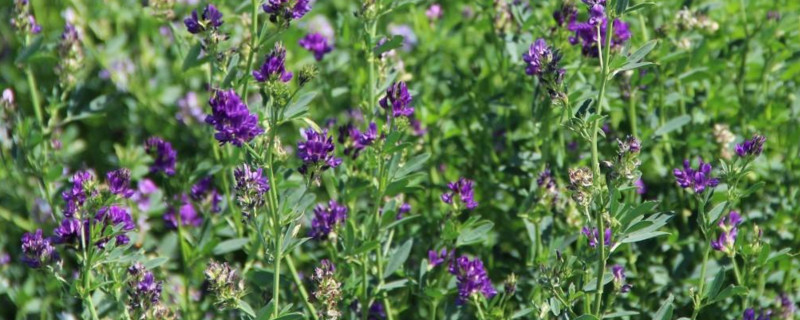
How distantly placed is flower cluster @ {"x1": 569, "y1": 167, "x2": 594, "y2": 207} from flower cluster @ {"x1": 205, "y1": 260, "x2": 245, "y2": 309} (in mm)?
957

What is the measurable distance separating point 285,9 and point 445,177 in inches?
61.7

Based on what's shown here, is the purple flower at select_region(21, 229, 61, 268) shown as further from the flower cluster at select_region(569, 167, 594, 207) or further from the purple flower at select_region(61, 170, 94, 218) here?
the flower cluster at select_region(569, 167, 594, 207)

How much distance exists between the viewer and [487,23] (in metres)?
3.87

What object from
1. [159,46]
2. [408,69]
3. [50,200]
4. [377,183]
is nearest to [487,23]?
[408,69]

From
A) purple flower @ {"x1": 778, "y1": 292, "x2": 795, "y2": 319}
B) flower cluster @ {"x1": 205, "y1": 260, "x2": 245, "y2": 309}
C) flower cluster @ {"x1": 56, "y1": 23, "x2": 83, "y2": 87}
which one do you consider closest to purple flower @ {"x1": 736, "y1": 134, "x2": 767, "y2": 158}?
purple flower @ {"x1": 778, "y1": 292, "x2": 795, "y2": 319}

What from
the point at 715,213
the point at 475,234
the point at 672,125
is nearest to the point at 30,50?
the point at 475,234

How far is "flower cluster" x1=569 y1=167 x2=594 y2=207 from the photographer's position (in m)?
2.37

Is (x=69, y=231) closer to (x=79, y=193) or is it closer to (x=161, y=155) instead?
(x=79, y=193)

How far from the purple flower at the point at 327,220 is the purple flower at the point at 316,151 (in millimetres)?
435

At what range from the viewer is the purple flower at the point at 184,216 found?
3404mm

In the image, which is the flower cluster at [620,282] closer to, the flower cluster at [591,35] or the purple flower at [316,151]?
the flower cluster at [591,35]

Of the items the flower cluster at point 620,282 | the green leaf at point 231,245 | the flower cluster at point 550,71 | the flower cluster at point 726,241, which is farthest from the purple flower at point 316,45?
the flower cluster at point 726,241

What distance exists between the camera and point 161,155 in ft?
10.8

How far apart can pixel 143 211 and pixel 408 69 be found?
4.70 feet
